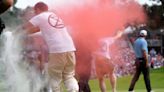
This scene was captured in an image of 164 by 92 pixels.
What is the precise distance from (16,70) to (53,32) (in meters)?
2.26

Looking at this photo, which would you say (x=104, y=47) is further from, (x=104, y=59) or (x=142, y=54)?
(x=142, y=54)

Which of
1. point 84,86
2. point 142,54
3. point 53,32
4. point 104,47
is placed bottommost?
point 84,86

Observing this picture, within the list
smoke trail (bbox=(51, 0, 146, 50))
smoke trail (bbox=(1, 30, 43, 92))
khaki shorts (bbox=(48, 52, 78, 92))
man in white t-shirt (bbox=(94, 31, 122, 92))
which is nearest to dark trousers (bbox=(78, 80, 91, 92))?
man in white t-shirt (bbox=(94, 31, 122, 92))

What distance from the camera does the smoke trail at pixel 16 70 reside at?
34.3 ft

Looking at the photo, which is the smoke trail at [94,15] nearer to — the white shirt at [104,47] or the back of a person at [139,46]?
the white shirt at [104,47]

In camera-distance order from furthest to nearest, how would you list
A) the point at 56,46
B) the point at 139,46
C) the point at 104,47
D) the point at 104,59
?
the point at 139,46, the point at 104,59, the point at 104,47, the point at 56,46

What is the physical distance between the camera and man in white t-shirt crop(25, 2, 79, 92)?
30.7ft

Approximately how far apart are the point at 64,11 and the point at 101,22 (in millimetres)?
955

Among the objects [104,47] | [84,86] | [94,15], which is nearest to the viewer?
[94,15]

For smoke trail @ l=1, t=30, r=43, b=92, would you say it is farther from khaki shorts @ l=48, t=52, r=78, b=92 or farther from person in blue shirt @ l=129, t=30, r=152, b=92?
person in blue shirt @ l=129, t=30, r=152, b=92

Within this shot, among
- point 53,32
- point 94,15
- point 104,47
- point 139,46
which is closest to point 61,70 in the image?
Answer: point 53,32

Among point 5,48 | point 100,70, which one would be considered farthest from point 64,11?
point 100,70

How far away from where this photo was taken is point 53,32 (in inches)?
370

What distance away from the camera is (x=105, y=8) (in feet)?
36.3
